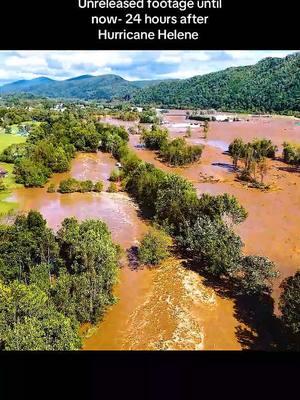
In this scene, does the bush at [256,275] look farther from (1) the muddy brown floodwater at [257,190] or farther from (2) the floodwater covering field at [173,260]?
(1) the muddy brown floodwater at [257,190]

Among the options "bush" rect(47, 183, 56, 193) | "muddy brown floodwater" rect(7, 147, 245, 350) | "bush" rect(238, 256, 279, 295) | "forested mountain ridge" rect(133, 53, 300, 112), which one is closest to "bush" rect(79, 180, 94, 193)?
"bush" rect(47, 183, 56, 193)

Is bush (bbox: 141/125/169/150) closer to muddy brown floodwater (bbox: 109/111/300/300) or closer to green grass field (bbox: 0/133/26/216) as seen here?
muddy brown floodwater (bbox: 109/111/300/300)

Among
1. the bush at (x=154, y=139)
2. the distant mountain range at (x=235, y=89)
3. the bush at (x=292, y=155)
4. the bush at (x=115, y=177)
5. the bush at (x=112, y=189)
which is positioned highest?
the distant mountain range at (x=235, y=89)

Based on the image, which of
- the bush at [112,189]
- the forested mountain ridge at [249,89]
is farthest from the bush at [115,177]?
the forested mountain ridge at [249,89]

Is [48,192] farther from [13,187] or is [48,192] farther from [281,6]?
[281,6]
